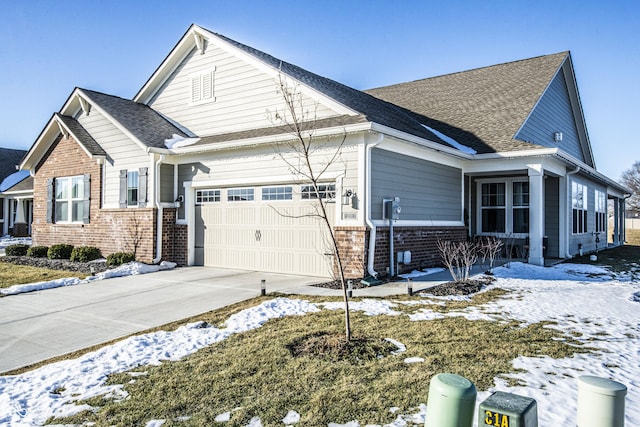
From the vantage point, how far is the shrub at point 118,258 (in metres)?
13.2

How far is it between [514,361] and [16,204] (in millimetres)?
32336

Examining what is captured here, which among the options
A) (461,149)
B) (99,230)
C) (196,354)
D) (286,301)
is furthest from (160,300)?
(461,149)

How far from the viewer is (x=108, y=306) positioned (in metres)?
8.60

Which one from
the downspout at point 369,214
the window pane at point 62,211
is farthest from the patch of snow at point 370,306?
the window pane at point 62,211

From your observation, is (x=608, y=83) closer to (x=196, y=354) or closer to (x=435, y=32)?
(x=435, y=32)

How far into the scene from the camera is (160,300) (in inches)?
355

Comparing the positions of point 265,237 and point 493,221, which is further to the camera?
point 493,221

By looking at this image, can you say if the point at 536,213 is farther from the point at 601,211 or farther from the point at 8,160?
the point at 8,160

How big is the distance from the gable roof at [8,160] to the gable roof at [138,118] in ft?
66.8

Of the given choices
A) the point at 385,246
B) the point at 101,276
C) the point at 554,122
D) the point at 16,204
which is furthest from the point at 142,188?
the point at 16,204

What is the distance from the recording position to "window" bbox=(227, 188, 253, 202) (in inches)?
494

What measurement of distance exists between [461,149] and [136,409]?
12049mm

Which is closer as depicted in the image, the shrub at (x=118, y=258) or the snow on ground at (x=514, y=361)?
the snow on ground at (x=514, y=361)

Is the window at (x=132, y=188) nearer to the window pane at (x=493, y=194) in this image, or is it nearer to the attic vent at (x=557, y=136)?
the window pane at (x=493, y=194)
